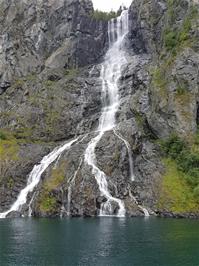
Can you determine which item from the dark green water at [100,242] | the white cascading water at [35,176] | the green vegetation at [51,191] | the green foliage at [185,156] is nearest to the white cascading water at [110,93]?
the green vegetation at [51,191]

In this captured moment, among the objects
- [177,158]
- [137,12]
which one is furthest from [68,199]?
[137,12]

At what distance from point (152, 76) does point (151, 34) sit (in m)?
22.2

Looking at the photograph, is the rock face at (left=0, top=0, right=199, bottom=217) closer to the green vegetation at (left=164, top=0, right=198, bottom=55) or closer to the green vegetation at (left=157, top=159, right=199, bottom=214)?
the green vegetation at (left=164, top=0, right=198, bottom=55)

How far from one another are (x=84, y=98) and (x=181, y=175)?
116 ft

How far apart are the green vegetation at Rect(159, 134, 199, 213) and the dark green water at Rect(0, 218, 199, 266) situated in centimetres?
770

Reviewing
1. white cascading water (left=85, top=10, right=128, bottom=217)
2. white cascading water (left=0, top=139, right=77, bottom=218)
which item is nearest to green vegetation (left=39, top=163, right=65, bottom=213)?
white cascading water (left=0, top=139, right=77, bottom=218)

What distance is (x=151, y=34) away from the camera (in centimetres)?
11556

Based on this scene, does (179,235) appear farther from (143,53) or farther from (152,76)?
(143,53)

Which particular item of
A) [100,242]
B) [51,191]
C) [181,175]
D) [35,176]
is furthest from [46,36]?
[100,242]

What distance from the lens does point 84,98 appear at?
106 metres

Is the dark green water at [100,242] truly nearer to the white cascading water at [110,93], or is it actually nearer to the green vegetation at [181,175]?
the green vegetation at [181,175]

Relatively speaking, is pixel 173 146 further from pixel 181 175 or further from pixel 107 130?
pixel 107 130

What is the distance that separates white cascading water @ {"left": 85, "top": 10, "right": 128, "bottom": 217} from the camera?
240ft

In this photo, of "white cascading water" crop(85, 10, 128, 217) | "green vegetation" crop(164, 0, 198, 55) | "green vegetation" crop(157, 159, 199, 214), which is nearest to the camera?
"green vegetation" crop(157, 159, 199, 214)
